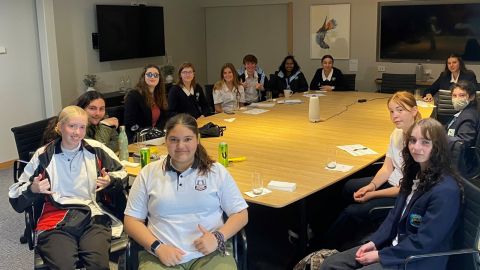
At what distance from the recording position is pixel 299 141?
4.32 meters

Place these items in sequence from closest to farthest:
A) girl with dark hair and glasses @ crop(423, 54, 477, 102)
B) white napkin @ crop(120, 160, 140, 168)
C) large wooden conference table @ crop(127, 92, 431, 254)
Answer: large wooden conference table @ crop(127, 92, 431, 254) < white napkin @ crop(120, 160, 140, 168) < girl with dark hair and glasses @ crop(423, 54, 477, 102)

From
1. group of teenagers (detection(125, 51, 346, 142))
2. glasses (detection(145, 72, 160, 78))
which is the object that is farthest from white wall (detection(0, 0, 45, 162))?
glasses (detection(145, 72, 160, 78))

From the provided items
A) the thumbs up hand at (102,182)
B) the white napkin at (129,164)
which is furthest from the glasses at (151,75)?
the thumbs up hand at (102,182)

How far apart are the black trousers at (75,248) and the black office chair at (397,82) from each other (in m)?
A: 5.67

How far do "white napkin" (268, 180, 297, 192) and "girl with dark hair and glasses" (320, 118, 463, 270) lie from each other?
1.89 ft

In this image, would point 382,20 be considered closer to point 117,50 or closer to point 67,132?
point 117,50

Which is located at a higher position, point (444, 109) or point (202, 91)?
point (202, 91)

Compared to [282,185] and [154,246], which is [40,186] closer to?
[154,246]

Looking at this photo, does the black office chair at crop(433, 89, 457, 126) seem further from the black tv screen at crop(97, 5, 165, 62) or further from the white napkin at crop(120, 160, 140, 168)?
the black tv screen at crop(97, 5, 165, 62)

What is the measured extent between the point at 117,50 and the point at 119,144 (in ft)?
14.0

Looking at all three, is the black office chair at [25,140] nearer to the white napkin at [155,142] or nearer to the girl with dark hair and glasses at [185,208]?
the white napkin at [155,142]

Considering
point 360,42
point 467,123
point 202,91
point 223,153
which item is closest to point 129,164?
point 223,153

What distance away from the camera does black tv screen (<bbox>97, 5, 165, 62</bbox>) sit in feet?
24.4

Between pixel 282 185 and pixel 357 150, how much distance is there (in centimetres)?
107
